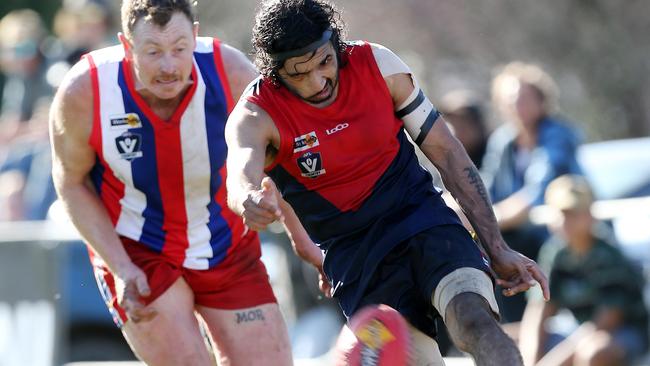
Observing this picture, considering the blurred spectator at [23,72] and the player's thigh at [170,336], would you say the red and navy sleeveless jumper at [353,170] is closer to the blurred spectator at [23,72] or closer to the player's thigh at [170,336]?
the player's thigh at [170,336]

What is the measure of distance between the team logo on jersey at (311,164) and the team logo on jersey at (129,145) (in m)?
0.87

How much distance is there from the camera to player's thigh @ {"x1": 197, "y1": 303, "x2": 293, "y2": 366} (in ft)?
20.1

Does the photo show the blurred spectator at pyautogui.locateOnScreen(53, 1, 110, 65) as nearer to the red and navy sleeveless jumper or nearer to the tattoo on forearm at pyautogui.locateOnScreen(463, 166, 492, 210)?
the red and navy sleeveless jumper

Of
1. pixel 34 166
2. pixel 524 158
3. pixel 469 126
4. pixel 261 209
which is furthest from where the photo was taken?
pixel 34 166

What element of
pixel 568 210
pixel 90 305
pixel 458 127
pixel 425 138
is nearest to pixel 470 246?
pixel 425 138

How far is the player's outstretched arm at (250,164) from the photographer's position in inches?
197

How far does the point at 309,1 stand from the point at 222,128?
0.92 metres

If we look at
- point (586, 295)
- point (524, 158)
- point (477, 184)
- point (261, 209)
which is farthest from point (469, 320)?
point (524, 158)

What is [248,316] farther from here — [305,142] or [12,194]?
[12,194]

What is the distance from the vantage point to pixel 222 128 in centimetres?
620

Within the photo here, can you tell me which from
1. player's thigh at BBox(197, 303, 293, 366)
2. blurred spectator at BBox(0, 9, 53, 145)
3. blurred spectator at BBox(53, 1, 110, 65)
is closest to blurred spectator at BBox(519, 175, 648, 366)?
player's thigh at BBox(197, 303, 293, 366)

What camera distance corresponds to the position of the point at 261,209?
500cm

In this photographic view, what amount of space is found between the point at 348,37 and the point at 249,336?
1393 mm

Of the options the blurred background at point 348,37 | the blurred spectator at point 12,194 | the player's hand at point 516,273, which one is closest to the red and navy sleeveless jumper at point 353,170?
the player's hand at point 516,273
